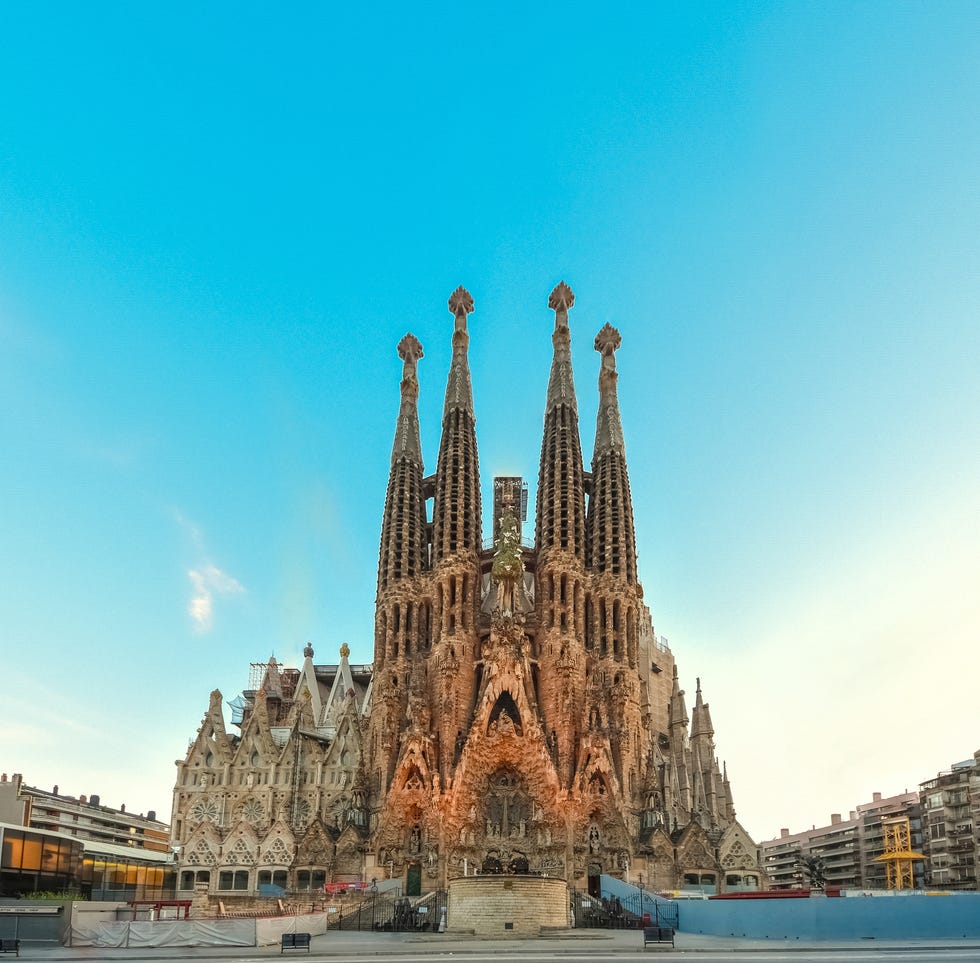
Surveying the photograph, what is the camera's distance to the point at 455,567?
269 feet

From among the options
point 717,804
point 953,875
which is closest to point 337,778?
point 717,804

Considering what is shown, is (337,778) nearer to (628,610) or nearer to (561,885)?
(628,610)

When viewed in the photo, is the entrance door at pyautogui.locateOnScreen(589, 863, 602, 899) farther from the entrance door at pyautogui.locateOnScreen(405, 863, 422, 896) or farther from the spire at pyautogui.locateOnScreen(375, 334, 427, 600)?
the spire at pyautogui.locateOnScreen(375, 334, 427, 600)

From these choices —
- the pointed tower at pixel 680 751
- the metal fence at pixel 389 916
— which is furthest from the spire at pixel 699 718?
the metal fence at pixel 389 916

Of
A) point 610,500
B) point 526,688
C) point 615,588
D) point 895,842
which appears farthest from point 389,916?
point 895,842

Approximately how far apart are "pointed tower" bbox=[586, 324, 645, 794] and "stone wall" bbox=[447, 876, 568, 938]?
33770 millimetres

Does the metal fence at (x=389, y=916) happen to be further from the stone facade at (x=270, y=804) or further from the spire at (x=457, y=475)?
the spire at (x=457, y=475)

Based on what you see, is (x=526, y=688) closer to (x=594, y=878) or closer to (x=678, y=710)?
(x=594, y=878)

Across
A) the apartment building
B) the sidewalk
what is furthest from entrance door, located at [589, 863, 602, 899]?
the apartment building

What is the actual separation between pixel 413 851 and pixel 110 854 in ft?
78.2

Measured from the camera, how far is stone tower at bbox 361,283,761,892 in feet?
238

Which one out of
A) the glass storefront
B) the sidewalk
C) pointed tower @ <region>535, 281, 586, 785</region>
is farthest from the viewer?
pointed tower @ <region>535, 281, 586, 785</region>

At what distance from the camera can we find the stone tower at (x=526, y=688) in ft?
238

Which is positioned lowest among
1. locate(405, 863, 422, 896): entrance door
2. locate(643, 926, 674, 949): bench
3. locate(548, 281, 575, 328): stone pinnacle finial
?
locate(405, 863, 422, 896): entrance door
